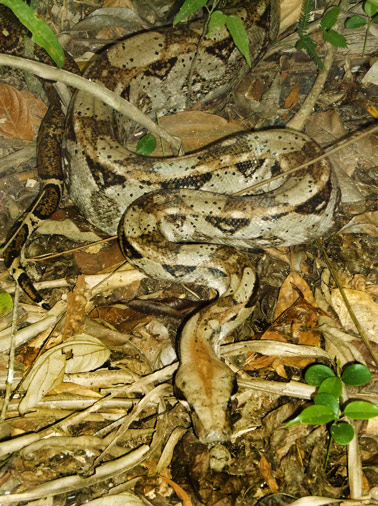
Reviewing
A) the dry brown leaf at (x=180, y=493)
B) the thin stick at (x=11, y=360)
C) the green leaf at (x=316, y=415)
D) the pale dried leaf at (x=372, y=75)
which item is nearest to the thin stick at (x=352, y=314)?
the green leaf at (x=316, y=415)

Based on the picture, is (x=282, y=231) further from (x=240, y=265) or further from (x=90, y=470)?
(x=90, y=470)

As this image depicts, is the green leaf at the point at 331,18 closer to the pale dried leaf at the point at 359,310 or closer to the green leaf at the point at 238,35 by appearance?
the green leaf at the point at 238,35

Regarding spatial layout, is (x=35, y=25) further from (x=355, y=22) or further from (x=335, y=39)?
(x=355, y=22)

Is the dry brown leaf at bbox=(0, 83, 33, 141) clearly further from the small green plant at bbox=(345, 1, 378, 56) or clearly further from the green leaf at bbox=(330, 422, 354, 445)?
the green leaf at bbox=(330, 422, 354, 445)

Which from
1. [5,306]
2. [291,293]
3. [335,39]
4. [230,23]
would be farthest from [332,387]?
[335,39]

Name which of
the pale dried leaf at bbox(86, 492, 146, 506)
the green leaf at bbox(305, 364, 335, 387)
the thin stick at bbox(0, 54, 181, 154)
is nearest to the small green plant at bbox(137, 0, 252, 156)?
the thin stick at bbox(0, 54, 181, 154)

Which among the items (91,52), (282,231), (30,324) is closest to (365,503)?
(282,231)

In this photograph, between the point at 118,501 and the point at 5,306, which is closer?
the point at 118,501
